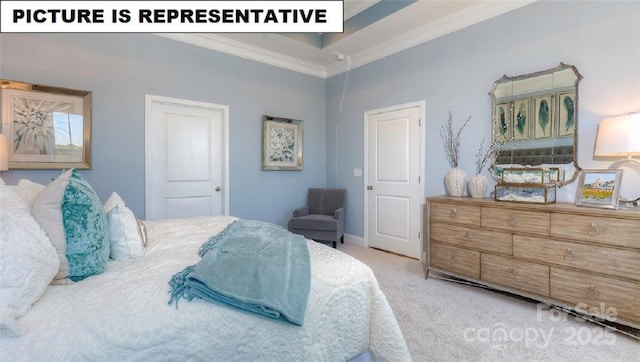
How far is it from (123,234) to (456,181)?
2768 millimetres

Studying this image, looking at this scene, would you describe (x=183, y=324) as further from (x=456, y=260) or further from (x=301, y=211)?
(x=301, y=211)

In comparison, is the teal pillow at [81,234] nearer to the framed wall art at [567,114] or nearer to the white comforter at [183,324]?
the white comforter at [183,324]

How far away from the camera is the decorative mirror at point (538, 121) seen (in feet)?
7.84

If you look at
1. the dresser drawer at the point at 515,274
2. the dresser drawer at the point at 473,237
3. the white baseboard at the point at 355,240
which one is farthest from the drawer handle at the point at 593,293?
the white baseboard at the point at 355,240

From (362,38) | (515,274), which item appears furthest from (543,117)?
(362,38)

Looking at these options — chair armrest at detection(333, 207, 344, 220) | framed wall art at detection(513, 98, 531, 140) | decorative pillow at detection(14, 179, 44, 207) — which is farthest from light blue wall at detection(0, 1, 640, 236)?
decorative pillow at detection(14, 179, 44, 207)

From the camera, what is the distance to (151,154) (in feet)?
10.6

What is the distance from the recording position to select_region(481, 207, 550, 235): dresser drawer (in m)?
2.13

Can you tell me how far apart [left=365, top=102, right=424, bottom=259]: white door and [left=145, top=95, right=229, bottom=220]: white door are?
77.8 inches

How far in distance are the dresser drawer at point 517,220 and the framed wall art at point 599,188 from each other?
310 mm

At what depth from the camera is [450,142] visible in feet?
10.4

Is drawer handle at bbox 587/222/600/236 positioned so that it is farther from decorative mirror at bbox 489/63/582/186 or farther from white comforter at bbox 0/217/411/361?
white comforter at bbox 0/217/411/361

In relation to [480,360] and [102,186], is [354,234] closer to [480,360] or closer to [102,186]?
[480,360]

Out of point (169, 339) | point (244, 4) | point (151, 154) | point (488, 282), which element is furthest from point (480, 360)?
point (151, 154)
